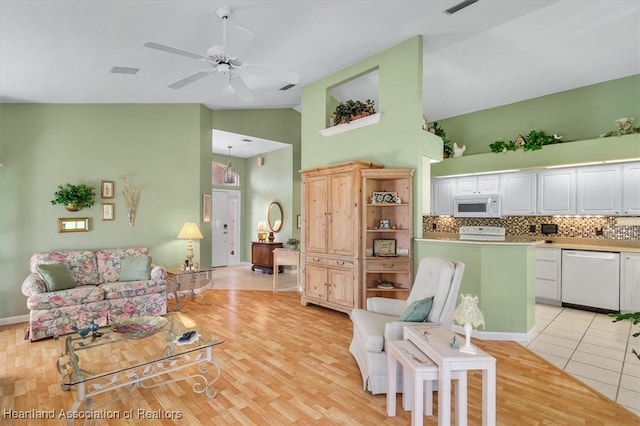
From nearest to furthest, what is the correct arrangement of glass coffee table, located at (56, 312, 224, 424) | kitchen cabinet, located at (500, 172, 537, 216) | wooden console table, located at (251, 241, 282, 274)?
glass coffee table, located at (56, 312, 224, 424) → kitchen cabinet, located at (500, 172, 537, 216) → wooden console table, located at (251, 241, 282, 274)

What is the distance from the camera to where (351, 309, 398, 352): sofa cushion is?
2.47 meters

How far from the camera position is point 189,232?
533 cm

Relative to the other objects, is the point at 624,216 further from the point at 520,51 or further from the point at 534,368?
the point at 534,368

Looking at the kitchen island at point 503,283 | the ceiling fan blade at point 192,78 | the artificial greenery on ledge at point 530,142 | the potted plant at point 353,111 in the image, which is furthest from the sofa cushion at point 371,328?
the artificial greenery on ledge at point 530,142

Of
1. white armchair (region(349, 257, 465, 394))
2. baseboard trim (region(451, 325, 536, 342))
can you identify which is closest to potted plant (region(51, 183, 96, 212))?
white armchair (region(349, 257, 465, 394))

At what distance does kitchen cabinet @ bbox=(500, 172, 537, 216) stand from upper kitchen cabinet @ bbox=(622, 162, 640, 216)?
109cm

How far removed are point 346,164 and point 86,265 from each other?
3930 mm

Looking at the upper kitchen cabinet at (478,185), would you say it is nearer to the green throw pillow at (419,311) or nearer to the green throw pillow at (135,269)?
the green throw pillow at (419,311)

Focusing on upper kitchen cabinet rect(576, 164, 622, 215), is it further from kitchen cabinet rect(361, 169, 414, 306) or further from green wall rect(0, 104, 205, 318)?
green wall rect(0, 104, 205, 318)

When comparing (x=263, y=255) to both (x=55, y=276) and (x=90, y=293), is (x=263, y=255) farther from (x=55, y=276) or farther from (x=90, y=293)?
(x=55, y=276)

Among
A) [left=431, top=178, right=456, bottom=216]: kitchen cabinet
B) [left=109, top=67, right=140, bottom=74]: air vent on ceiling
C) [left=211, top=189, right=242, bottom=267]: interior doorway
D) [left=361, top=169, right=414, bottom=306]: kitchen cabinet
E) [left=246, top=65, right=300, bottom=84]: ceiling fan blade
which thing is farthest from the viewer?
[left=211, top=189, right=242, bottom=267]: interior doorway

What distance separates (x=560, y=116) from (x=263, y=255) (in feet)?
21.2

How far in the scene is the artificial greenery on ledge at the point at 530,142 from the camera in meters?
5.16

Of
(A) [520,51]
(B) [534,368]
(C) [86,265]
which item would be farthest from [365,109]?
(C) [86,265]
